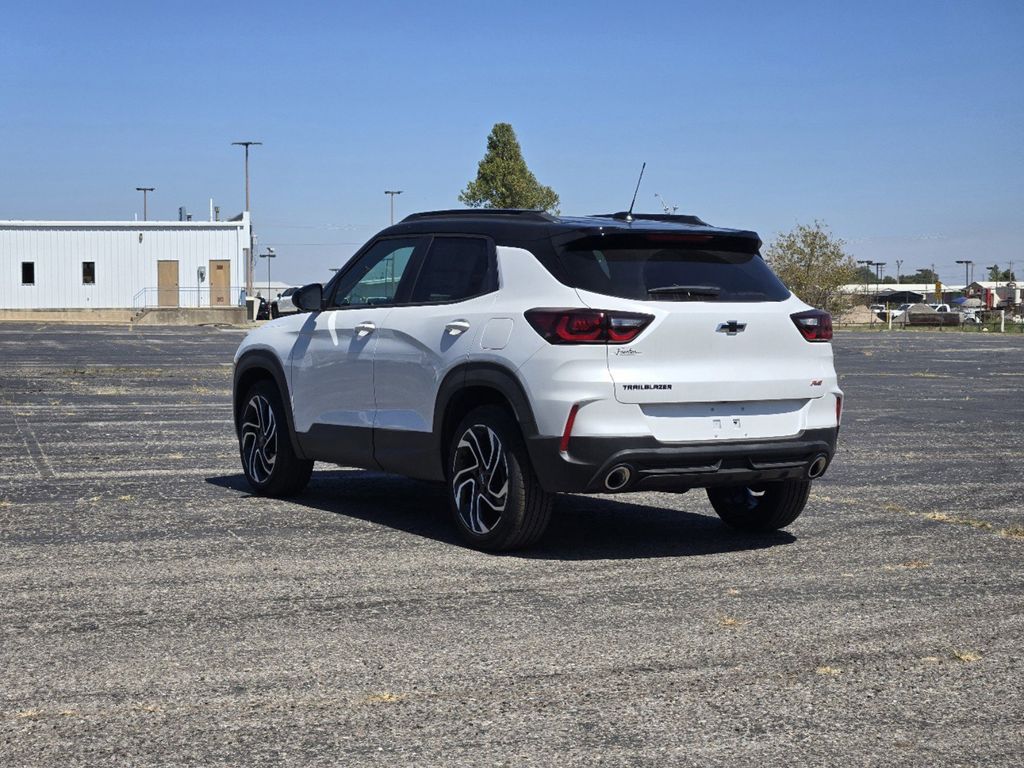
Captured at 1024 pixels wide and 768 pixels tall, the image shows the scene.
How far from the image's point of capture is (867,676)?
5.17m

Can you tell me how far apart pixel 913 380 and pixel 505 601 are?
19.6 m

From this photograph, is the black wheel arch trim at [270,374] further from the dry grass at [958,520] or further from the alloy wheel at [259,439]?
the dry grass at [958,520]

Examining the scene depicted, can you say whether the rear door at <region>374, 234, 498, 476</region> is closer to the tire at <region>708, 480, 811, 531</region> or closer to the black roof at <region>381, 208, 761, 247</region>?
the black roof at <region>381, 208, 761, 247</region>

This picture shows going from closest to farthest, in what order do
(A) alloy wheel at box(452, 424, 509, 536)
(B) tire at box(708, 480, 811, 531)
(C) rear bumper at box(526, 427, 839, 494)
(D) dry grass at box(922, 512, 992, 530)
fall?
(C) rear bumper at box(526, 427, 839, 494)
(A) alloy wheel at box(452, 424, 509, 536)
(B) tire at box(708, 480, 811, 531)
(D) dry grass at box(922, 512, 992, 530)

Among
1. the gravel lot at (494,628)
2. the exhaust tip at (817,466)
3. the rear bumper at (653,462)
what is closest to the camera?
the gravel lot at (494,628)

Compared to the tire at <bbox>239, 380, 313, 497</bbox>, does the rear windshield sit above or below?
above

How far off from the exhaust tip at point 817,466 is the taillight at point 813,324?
0.62 metres

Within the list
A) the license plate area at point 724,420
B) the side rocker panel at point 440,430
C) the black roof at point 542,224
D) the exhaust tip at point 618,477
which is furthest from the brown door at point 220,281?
the exhaust tip at point 618,477

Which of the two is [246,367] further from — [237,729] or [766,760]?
[766,760]

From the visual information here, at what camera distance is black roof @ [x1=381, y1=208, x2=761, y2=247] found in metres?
7.59

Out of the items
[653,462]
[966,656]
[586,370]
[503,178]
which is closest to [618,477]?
[653,462]

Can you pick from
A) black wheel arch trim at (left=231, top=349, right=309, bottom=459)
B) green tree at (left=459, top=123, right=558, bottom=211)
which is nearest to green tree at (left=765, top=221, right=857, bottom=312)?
green tree at (left=459, top=123, right=558, bottom=211)

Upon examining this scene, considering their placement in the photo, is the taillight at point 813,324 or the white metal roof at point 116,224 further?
the white metal roof at point 116,224

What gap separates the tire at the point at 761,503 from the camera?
26.9 feet
